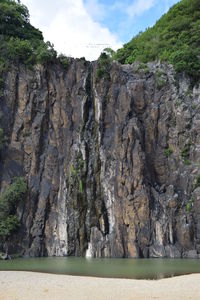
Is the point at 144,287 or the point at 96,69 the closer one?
the point at 144,287

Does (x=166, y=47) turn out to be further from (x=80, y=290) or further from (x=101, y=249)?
(x=80, y=290)

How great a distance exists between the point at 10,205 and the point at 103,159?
11.4 m

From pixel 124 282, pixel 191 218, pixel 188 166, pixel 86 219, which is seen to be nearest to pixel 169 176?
pixel 188 166

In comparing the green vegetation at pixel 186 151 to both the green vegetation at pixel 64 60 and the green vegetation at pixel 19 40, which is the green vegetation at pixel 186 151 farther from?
the green vegetation at pixel 19 40

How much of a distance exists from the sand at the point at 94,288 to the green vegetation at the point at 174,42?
109ft

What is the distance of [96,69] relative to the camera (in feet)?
164

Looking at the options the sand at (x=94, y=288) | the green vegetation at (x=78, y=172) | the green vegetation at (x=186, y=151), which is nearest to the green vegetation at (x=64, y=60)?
the green vegetation at (x=78, y=172)

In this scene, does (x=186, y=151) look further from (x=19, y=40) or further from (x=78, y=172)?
(x=19, y=40)

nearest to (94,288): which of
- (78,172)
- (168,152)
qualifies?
(78,172)

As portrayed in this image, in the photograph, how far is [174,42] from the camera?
57125mm

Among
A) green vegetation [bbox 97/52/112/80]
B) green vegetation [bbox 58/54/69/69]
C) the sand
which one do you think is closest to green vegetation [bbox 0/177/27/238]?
green vegetation [bbox 97/52/112/80]

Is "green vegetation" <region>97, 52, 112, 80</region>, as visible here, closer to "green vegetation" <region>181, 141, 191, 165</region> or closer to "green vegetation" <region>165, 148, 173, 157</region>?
"green vegetation" <region>165, 148, 173, 157</region>

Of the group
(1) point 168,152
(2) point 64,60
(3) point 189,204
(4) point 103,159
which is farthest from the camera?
(2) point 64,60

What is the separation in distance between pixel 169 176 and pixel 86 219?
1006 centimetres
